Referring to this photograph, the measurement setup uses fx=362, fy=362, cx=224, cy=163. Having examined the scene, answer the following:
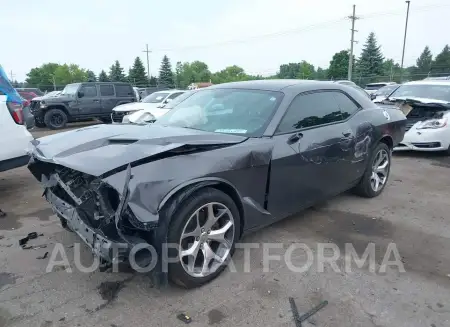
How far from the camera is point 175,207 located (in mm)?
2512

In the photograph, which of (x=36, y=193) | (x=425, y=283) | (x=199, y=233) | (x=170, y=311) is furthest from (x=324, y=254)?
(x=36, y=193)

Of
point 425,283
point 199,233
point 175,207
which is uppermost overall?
point 175,207

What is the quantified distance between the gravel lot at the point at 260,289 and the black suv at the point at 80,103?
32.9 ft

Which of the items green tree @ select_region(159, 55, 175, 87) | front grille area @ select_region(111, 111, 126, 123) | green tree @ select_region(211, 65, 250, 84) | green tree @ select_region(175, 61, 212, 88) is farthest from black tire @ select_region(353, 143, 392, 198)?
green tree @ select_region(211, 65, 250, 84)

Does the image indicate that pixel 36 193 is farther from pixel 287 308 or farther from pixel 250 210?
pixel 287 308

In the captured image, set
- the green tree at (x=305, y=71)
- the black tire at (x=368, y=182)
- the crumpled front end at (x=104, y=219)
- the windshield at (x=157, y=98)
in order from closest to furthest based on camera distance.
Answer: the crumpled front end at (x=104, y=219)
the black tire at (x=368, y=182)
the windshield at (x=157, y=98)
the green tree at (x=305, y=71)

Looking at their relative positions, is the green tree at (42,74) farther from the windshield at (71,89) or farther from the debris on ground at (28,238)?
the debris on ground at (28,238)

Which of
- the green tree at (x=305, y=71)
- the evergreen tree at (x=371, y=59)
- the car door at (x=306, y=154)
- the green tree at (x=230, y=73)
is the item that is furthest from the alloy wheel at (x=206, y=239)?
the green tree at (x=230, y=73)

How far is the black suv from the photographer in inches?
515

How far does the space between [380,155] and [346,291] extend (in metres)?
2.67

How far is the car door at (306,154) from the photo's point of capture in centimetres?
329

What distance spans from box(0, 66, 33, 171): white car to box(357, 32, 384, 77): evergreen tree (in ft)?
172

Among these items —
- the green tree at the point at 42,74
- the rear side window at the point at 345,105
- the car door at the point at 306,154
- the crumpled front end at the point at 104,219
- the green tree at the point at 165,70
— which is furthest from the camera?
the green tree at the point at 42,74

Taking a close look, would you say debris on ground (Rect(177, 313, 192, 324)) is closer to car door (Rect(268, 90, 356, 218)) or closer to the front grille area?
car door (Rect(268, 90, 356, 218))
